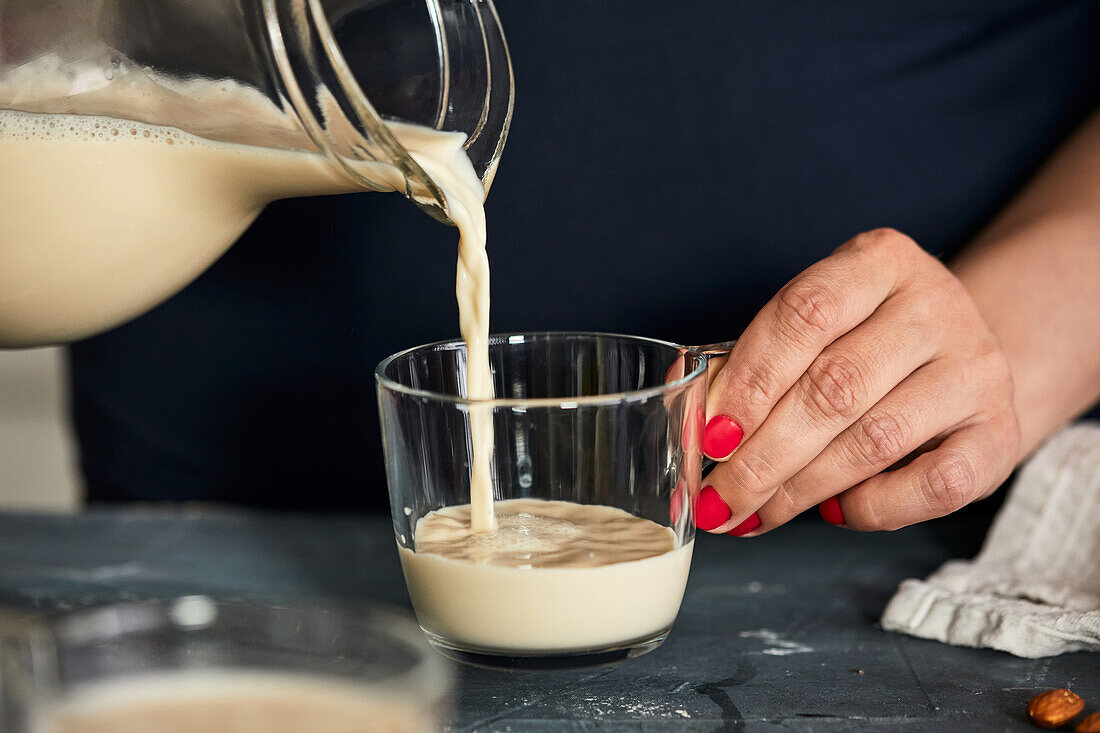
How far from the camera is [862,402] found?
0.63 meters

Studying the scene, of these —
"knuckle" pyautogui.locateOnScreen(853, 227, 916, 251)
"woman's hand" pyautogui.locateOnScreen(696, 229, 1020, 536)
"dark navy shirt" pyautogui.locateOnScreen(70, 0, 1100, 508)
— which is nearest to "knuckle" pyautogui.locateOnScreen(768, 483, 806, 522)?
"woman's hand" pyautogui.locateOnScreen(696, 229, 1020, 536)

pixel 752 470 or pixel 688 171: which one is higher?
pixel 688 171

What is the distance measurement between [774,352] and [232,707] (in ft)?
1.28

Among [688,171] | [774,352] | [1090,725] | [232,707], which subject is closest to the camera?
[232,707]

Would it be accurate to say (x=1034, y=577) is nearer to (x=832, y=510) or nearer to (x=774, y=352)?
(x=832, y=510)

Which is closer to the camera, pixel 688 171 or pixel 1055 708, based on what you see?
pixel 1055 708

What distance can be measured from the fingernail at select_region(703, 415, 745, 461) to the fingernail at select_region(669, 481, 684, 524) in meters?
0.04

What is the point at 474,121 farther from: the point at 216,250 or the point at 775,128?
the point at 775,128

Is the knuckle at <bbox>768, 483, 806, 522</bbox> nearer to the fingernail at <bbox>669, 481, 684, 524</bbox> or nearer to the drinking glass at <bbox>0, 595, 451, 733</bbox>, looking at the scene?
the fingernail at <bbox>669, 481, 684, 524</bbox>

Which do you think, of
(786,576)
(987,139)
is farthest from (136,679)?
(987,139)

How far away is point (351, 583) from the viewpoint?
0.76 m

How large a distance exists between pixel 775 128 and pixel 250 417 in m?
0.52

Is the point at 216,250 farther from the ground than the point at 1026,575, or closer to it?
farther from the ground

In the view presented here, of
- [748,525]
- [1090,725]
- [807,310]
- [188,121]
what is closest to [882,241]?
[807,310]
